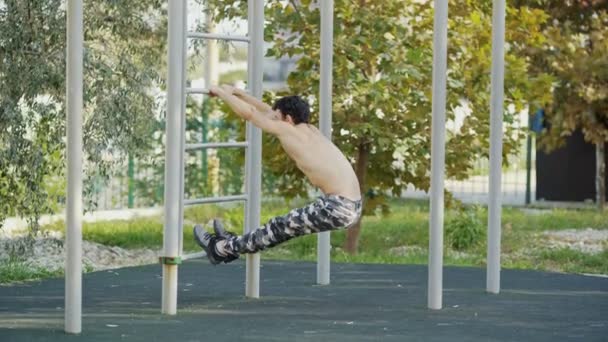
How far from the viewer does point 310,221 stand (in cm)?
672

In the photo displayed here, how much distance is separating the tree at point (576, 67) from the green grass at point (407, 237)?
0.88 meters

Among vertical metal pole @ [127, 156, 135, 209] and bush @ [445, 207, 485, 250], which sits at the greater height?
vertical metal pole @ [127, 156, 135, 209]

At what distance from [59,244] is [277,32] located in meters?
2.23

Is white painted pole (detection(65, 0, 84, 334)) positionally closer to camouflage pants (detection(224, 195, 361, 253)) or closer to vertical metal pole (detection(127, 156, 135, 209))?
camouflage pants (detection(224, 195, 361, 253))

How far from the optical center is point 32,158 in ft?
28.8

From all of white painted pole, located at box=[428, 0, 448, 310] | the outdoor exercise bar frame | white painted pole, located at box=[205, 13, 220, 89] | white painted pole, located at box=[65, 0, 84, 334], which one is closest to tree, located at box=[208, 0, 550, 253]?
white painted pole, located at box=[205, 13, 220, 89]

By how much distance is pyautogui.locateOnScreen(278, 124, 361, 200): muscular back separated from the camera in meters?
6.81

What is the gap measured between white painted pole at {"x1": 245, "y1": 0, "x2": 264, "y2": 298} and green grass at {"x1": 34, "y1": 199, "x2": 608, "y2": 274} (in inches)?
101

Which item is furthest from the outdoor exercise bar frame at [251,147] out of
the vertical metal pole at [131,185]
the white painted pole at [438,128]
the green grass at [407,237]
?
the vertical metal pole at [131,185]

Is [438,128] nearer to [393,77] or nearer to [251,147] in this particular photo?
[251,147]

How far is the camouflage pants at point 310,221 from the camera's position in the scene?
6723mm

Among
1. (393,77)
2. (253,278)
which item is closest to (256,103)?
(253,278)

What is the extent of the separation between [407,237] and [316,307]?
465cm

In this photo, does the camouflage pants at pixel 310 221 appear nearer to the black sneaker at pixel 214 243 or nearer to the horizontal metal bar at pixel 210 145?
the black sneaker at pixel 214 243
